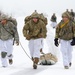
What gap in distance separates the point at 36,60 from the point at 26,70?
0.69m

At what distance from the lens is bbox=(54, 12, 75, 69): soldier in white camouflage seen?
1209 centimetres

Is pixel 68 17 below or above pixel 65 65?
above

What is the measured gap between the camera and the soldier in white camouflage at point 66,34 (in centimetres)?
1209

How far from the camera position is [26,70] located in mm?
11516

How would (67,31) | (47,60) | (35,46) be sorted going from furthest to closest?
1. (47,60)
2. (35,46)
3. (67,31)

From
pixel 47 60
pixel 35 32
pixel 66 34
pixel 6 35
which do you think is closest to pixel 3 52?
pixel 6 35

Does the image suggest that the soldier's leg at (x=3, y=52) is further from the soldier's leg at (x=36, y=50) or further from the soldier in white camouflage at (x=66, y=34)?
the soldier in white camouflage at (x=66, y=34)

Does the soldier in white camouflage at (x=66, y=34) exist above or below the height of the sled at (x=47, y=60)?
above

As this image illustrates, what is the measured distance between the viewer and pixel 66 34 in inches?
480

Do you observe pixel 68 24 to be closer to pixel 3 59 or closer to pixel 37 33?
pixel 37 33

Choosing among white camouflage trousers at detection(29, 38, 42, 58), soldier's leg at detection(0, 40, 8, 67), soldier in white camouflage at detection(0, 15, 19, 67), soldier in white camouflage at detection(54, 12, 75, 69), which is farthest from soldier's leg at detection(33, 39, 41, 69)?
soldier's leg at detection(0, 40, 8, 67)

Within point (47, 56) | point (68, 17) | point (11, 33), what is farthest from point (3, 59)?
point (68, 17)

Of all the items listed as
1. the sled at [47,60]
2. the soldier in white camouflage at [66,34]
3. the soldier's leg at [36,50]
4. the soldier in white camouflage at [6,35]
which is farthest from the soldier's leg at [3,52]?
the soldier in white camouflage at [66,34]

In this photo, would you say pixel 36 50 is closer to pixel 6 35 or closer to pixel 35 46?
pixel 35 46
